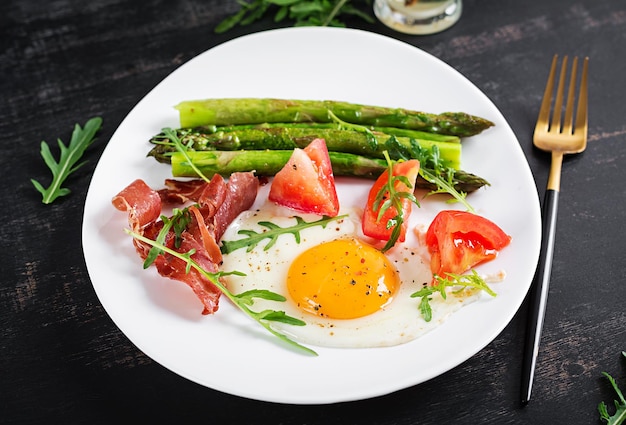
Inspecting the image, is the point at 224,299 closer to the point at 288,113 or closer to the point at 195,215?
the point at 195,215

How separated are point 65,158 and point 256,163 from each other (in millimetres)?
1428

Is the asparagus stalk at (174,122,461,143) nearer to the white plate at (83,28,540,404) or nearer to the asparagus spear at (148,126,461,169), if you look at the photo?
the asparagus spear at (148,126,461,169)

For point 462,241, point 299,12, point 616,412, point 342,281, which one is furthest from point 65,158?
point 616,412

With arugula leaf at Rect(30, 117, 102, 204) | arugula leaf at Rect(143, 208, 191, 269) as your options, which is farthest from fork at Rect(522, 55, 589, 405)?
arugula leaf at Rect(30, 117, 102, 204)

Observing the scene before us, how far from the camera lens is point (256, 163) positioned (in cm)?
470

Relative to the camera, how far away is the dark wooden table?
397 cm

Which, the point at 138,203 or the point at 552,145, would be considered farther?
the point at 552,145

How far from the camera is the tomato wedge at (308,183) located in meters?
4.40

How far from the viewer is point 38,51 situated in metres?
5.99

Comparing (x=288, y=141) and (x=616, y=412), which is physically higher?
(x=288, y=141)

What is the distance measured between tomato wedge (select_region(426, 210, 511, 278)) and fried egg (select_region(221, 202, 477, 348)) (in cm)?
11

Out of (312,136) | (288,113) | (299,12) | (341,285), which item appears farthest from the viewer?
(299,12)

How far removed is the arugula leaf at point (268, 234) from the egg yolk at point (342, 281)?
21 cm

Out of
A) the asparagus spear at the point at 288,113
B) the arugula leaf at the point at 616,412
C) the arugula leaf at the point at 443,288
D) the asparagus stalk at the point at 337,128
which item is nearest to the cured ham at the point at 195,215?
the asparagus stalk at the point at 337,128
